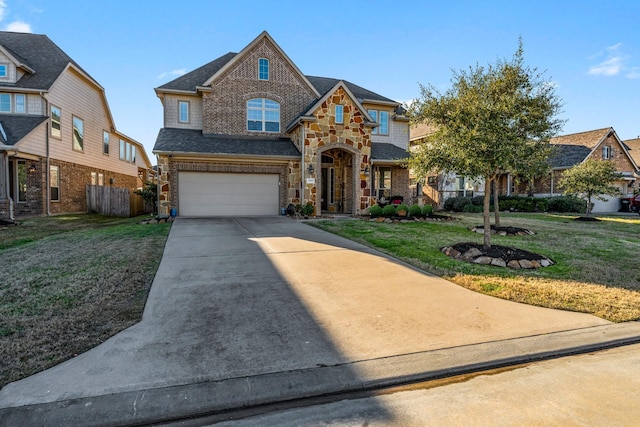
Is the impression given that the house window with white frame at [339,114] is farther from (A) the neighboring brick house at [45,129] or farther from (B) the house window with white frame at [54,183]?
(B) the house window with white frame at [54,183]

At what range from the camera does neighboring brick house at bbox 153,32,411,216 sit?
15.9 m

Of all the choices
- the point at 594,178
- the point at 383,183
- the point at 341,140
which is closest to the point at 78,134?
the point at 341,140

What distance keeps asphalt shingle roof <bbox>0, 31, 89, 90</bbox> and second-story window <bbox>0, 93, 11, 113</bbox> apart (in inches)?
21.1

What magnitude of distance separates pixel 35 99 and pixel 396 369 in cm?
2219

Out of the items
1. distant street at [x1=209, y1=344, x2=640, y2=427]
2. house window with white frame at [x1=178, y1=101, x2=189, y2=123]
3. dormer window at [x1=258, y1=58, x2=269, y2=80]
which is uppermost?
dormer window at [x1=258, y1=58, x2=269, y2=80]

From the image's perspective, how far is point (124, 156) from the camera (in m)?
28.2

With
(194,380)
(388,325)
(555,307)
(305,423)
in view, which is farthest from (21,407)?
(555,307)

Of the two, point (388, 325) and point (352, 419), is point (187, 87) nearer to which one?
point (388, 325)

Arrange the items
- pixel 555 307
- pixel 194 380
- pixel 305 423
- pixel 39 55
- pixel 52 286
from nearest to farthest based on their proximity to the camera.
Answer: pixel 305 423, pixel 194 380, pixel 555 307, pixel 52 286, pixel 39 55

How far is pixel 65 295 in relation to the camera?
5.06 meters

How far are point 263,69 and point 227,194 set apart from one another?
260 inches

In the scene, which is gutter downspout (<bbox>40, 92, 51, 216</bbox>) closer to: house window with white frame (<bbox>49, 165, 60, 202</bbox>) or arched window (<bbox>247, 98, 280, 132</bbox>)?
house window with white frame (<bbox>49, 165, 60, 202</bbox>)

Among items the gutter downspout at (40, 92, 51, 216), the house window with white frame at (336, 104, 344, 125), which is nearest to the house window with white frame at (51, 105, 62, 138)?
the gutter downspout at (40, 92, 51, 216)

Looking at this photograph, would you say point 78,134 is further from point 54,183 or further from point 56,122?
point 54,183
